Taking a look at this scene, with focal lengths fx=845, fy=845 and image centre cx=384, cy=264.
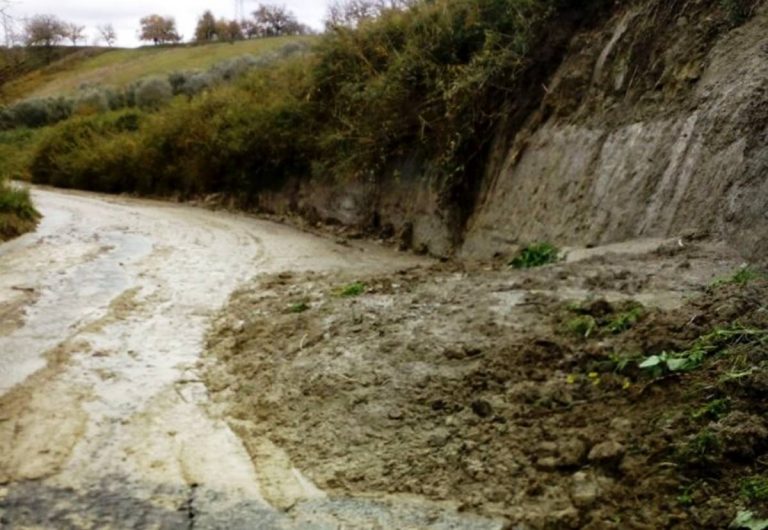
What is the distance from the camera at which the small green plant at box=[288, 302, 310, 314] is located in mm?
7235

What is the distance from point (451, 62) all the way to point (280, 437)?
8369 mm

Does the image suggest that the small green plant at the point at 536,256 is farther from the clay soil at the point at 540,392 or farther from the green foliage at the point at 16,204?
the green foliage at the point at 16,204

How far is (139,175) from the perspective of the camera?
22438mm

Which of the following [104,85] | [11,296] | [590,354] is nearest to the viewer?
[590,354]

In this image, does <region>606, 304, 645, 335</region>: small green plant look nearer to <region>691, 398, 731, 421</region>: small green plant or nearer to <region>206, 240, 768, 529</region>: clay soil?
<region>206, 240, 768, 529</region>: clay soil

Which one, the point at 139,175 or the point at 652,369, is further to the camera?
the point at 139,175

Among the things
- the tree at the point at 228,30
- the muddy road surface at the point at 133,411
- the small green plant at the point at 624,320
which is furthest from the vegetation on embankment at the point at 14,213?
the tree at the point at 228,30

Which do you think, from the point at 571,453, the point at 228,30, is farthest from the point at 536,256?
the point at 228,30

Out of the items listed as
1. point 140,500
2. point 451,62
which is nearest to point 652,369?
point 140,500

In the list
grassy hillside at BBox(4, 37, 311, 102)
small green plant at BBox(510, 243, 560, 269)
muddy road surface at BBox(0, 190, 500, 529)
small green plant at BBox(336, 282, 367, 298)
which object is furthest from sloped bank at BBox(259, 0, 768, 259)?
grassy hillside at BBox(4, 37, 311, 102)

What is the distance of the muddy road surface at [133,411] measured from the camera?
4066mm

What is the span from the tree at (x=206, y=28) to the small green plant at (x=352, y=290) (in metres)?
50.8

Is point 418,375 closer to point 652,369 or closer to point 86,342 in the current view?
point 652,369

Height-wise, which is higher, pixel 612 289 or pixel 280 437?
pixel 612 289
